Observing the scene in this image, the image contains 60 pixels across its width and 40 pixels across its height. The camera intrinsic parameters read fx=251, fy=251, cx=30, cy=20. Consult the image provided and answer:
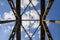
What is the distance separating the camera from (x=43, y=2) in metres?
16.1

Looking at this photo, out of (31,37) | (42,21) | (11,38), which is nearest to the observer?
(11,38)

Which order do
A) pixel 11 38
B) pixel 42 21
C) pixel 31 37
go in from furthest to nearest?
pixel 31 37 → pixel 42 21 → pixel 11 38

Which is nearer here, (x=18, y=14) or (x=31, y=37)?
(x=18, y=14)

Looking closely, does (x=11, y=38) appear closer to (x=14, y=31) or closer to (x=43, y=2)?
(x=14, y=31)

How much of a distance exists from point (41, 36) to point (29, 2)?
10.5ft

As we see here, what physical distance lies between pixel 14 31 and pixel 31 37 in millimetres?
3387

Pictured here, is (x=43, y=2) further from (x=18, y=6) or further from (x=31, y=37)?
(x=31, y=37)

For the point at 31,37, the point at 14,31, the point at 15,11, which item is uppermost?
the point at 15,11

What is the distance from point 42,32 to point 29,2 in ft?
10.00

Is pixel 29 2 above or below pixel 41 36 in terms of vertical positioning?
above

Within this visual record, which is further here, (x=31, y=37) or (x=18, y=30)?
(x=31, y=37)

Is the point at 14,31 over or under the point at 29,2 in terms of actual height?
under

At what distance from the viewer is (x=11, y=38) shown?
14609mm

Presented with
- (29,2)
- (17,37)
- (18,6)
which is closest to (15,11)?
(18,6)
